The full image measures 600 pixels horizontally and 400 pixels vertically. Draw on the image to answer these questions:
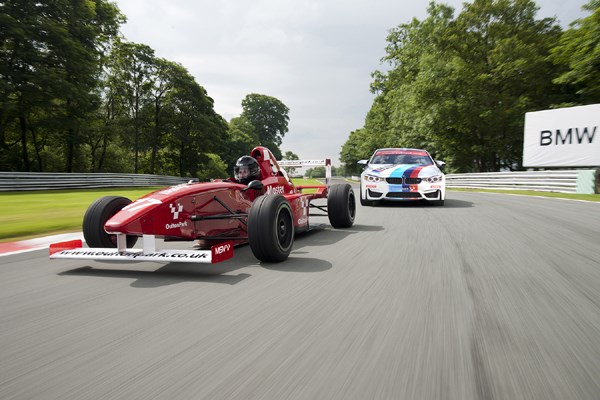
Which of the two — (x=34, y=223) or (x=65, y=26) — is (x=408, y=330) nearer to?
(x=34, y=223)

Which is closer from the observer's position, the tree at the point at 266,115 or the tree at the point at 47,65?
the tree at the point at 47,65

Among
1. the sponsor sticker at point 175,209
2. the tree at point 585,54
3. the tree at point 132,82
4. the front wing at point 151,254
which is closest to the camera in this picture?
the front wing at point 151,254

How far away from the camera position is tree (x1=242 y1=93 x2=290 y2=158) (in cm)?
8950

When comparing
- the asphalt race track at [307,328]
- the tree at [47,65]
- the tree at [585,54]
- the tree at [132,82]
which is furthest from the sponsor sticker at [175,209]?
the tree at [132,82]

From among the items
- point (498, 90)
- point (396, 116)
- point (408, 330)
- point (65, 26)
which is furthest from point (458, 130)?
point (408, 330)

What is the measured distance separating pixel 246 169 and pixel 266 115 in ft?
285

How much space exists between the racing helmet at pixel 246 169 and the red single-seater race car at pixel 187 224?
0.78 ft

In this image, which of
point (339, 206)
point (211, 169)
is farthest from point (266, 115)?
point (339, 206)

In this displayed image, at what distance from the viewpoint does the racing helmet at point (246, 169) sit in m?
5.68

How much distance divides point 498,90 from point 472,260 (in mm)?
32150

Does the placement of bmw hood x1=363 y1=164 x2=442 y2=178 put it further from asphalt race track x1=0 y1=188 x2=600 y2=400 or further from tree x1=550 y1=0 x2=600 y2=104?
Result: tree x1=550 y1=0 x2=600 y2=104

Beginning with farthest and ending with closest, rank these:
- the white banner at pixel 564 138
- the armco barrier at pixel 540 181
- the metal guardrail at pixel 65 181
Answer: the white banner at pixel 564 138
the metal guardrail at pixel 65 181
the armco barrier at pixel 540 181

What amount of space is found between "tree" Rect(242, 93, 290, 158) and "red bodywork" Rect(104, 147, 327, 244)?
84.3 meters

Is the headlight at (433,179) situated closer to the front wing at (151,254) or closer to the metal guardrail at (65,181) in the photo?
the front wing at (151,254)
